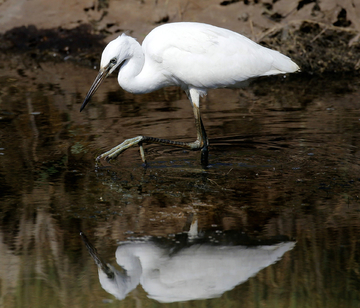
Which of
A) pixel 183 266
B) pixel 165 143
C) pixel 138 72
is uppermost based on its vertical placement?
pixel 138 72

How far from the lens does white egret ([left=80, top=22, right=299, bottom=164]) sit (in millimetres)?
6025

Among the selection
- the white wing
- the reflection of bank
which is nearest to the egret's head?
the white wing

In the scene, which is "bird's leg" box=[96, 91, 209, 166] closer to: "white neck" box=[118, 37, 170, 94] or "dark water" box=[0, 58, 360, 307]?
"dark water" box=[0, 58, 360, 307]

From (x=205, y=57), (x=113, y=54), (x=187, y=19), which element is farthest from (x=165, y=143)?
(x=187, y=19)

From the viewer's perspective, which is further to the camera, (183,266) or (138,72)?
(138,72)

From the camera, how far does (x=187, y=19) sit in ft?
37.7

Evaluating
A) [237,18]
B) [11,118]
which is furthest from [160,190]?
[237,18]

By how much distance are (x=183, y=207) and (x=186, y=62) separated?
1.79 meters

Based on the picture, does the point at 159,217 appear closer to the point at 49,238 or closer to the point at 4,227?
the point at 49,238

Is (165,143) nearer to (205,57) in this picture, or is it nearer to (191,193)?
(205,57)

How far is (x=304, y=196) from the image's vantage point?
5.11 m

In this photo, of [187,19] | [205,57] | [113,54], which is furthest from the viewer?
[187,19]

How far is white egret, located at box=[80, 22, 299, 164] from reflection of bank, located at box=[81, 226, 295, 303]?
1945 millimetres

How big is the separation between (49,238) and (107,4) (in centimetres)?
862
